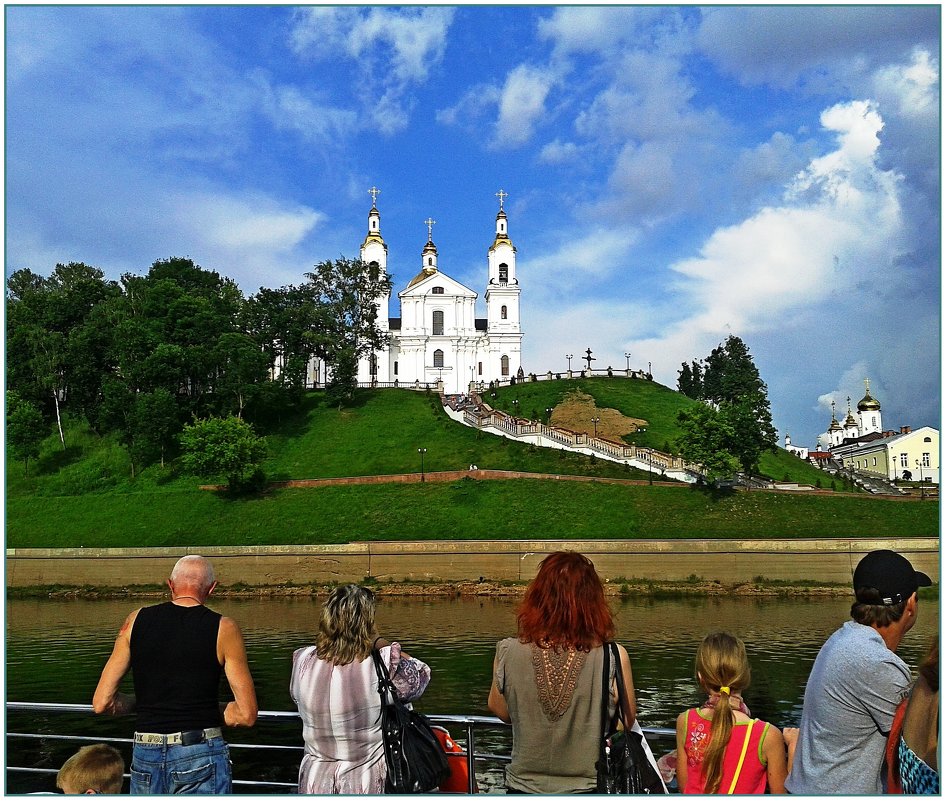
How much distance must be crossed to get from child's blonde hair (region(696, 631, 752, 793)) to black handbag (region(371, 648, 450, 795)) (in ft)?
5.28

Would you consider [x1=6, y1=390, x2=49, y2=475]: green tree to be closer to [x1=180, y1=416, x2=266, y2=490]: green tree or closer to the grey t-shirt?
[x1=180, y1=416, x2=266, y2=490]: green tree

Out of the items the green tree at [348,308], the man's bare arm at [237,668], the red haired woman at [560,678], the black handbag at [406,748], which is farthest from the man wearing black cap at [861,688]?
the green tree at [348,308]

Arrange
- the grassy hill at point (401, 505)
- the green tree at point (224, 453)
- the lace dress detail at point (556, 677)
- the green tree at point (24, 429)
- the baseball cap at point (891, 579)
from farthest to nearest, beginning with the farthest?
the green tree at point (24, 429) → the green tree at point (224, 453) → the grassy hill at point (401, 505) → the lace dress detail at point (556, 677) → the baseball cap at point (891, 579)

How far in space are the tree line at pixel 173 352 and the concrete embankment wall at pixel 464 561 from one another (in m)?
10.4

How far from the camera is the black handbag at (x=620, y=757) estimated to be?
15.8 feet

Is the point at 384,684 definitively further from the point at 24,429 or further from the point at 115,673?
the point at 24,429

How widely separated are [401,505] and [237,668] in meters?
42.2

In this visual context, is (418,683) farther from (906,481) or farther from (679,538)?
(906,481)

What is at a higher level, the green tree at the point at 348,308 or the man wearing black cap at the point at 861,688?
the green tree at the point at 348,308

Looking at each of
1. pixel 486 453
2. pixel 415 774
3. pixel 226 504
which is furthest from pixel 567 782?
pixel 486 453

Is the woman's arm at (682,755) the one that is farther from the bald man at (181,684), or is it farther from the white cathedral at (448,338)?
the white cathedral at (448,338)

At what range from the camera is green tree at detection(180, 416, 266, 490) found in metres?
50.2

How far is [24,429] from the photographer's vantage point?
58.2 metres

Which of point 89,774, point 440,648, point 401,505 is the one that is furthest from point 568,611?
point 401,505
